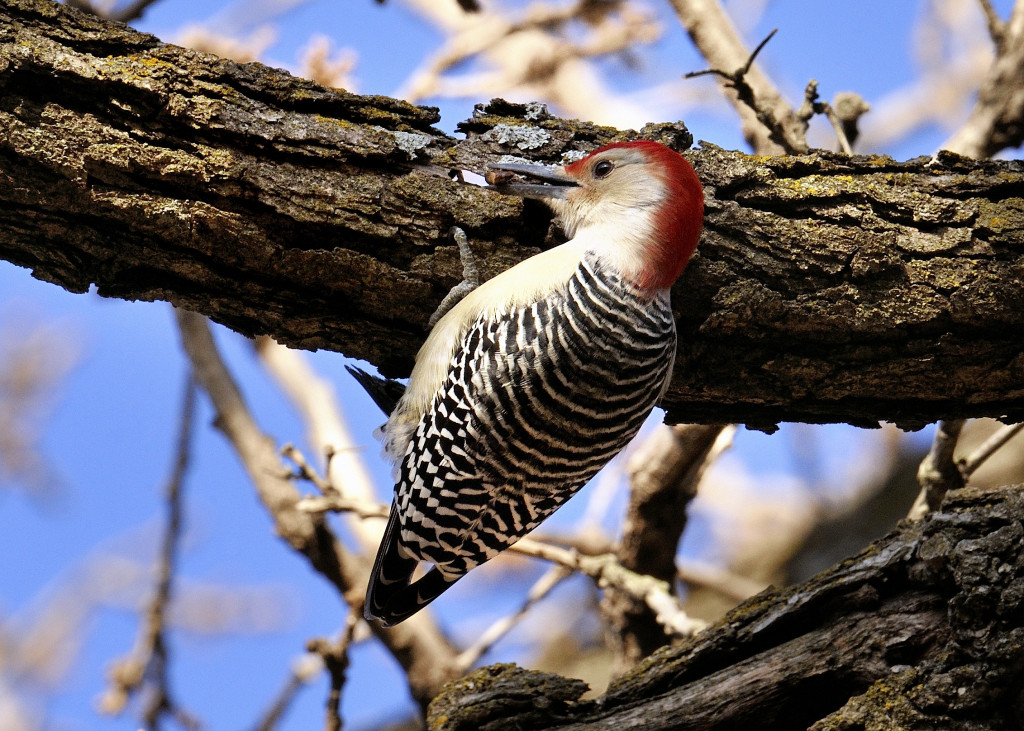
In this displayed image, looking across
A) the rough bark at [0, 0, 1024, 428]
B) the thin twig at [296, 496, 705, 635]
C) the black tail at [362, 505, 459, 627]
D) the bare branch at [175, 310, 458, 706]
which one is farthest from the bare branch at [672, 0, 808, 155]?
the bare branch at [175, 310, 458, 706]

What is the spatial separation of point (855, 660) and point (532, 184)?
6.10ft

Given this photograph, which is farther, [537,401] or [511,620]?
[511,620]

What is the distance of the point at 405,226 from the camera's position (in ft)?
10.5

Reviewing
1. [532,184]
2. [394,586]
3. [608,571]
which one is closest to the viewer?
[532,184]

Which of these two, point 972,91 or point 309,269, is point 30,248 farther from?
point 972,91

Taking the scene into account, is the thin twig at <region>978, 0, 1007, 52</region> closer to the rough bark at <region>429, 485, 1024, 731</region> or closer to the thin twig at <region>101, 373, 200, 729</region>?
the rough bark at <region>429, 485, 1024, 731</region>

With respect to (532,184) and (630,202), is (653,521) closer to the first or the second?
(630,202)

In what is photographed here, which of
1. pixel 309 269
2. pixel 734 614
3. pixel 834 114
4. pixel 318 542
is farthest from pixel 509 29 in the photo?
pixel 734 614

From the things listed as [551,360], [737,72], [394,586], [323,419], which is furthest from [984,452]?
[323,419]

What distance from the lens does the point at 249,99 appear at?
3189mm

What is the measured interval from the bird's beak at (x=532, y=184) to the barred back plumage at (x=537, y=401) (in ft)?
0.91

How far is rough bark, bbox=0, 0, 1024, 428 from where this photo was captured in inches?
121

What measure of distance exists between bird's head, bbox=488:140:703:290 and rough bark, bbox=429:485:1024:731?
115 centimetres

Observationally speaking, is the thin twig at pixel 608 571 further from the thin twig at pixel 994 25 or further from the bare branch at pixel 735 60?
the thin twig at pixel 994 25
